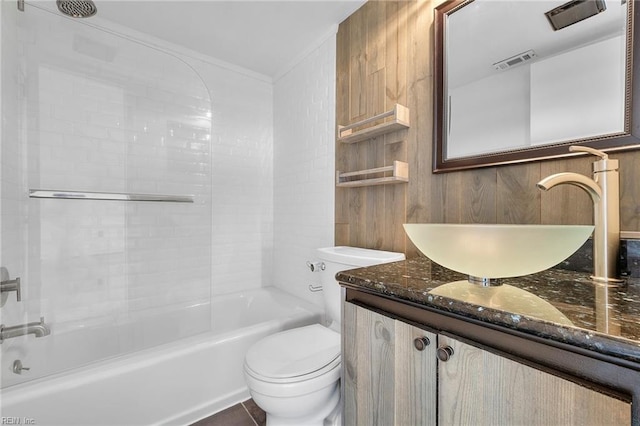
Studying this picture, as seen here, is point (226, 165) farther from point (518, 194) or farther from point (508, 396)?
point (508, 396)

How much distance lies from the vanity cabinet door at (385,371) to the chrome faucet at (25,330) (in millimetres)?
1525

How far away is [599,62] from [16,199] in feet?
8.55

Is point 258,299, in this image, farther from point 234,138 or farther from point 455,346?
point 455,346

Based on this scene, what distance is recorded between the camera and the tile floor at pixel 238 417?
4.93ft

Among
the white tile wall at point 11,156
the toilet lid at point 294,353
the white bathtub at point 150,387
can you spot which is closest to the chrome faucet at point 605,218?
the toilet lid at point 294,353

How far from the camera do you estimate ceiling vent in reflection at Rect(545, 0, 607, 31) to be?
0.94 m

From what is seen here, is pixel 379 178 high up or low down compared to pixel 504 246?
up

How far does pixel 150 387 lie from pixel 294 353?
0.72 metres

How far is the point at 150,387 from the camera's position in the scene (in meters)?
1.37

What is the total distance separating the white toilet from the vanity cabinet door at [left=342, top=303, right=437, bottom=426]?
12.7 inches

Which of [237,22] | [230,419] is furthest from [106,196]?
[230,419]

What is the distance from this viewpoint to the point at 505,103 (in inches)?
45.3

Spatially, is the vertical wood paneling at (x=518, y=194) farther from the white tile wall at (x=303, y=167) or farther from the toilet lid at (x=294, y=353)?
the white tile wall at (x=303, y=167)

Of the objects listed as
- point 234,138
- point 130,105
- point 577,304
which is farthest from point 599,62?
point 130,105
